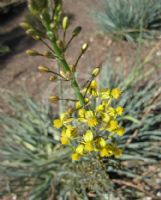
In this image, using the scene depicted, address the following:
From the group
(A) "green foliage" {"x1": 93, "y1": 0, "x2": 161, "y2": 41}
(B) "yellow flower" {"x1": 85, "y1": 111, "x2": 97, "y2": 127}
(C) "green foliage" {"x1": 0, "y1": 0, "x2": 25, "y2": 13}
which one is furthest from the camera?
(C) "green foliage" {"x1": 0, "y1": 0, "x2": 25, "y2": 13}

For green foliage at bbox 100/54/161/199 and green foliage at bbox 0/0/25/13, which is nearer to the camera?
green foliage at bbox 100/54/161/199

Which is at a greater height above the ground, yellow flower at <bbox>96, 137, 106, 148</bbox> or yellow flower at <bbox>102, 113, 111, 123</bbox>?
yellow flower at <bbox>102, 113, 111, 123</bbox>

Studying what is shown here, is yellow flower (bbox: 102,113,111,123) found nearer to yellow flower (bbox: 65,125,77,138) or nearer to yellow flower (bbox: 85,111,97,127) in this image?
yellow flower (bbox: 85,111,97,127)

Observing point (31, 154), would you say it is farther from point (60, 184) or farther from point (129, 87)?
point (129, 87)

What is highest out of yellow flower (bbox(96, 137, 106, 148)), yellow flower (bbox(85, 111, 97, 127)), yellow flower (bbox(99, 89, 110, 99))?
yellow flower (bbox(99, 89, 110, 99))

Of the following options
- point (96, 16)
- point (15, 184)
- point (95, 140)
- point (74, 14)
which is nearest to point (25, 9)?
point (74, 14)

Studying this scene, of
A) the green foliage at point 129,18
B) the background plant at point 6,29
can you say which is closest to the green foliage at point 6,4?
the background plant at point 6,29

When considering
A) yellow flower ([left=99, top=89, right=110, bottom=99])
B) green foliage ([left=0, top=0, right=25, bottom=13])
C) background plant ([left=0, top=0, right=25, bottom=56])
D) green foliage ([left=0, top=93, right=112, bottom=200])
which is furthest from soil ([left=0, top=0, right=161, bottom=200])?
yellow flower ([left=99, top=89, right=110, bottom=99])
